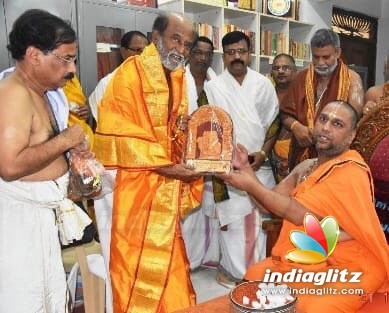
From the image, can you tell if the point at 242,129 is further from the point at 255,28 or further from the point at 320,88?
the point at 255,28

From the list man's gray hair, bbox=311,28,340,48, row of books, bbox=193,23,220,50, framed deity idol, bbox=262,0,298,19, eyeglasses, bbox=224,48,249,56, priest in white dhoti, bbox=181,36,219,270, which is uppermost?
framed deity idol, bbox=262,0,298,19

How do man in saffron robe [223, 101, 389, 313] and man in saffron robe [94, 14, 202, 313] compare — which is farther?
man in saffron robe [94, 14, 202, 313]

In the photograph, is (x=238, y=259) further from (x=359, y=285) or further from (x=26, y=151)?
(x=26, y=151)

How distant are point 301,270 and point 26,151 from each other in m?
1.03

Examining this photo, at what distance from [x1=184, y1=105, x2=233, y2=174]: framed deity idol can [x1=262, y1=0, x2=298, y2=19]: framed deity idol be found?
12.3 ft

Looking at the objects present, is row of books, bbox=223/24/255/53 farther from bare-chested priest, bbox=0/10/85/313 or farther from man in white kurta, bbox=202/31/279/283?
bare-chested priest, bbox=0/10/85/313

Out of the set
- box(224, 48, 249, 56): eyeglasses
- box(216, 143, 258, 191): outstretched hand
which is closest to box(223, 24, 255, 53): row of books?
box(224, 48, 249, 56): eyeglasses

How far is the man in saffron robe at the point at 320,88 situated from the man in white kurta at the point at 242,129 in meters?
0.31

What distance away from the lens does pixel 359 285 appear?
1.63 meters

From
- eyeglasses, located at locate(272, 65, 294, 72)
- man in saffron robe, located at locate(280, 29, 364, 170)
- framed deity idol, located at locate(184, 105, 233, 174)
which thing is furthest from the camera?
eyeglasses, located at locate(272, 65, 294, 72)

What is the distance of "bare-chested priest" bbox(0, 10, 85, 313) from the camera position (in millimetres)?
1581

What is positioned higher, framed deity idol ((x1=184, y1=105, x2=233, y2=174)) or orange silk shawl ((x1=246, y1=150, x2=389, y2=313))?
framed deity idol ((x1=184, y1=105, x2=233, y2=174))

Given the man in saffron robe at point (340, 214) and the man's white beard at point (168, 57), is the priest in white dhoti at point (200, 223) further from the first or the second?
the man in saffron robe at point (340, 214)

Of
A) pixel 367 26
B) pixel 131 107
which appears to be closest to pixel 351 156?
pixel 131 107
